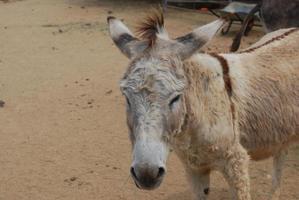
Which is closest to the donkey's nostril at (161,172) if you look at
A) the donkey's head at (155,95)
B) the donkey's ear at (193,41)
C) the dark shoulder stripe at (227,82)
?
the donkey's head at (155,95)

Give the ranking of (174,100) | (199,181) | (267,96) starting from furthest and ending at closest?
(199,181), (267,96), (174,100)

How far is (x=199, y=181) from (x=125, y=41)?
50.1 inches

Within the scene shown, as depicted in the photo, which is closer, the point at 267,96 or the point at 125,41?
the point at 125,41

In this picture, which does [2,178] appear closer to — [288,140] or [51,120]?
[51,120]

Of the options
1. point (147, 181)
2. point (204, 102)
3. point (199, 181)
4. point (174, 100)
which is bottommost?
point (199, 181)

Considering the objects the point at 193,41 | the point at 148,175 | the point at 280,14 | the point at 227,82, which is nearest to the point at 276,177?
the point at 227,82

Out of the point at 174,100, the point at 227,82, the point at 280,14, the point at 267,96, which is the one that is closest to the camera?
the point at 174,100

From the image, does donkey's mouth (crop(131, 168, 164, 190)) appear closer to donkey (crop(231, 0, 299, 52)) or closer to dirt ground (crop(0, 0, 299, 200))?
dirt ground (crop(0, 0, 299, 200))

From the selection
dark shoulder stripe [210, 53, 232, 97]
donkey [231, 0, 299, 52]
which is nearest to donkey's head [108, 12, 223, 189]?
dark shoulder stripe [210, 53, 232, 97]

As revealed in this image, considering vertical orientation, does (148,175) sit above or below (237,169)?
above

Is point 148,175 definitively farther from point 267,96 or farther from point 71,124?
point 71,124

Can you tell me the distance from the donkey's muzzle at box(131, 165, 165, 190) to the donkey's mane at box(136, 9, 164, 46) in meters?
0.81

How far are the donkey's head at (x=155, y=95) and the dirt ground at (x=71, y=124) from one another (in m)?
1.97

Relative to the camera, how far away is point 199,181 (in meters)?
3.55
